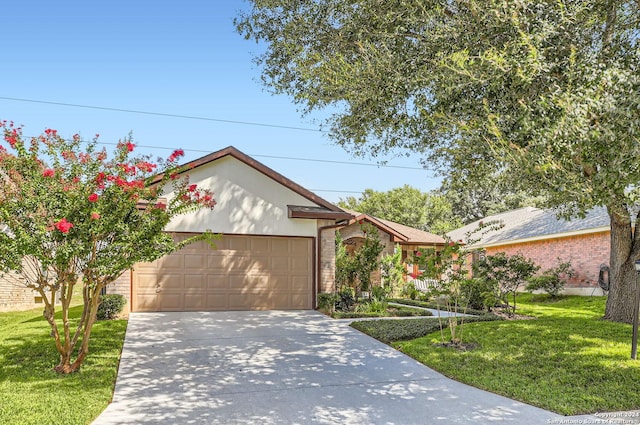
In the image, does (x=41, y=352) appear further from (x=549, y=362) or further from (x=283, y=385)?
(x=549, y=362)

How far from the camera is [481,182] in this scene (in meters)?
10.5

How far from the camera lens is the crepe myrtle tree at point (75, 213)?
696 cm

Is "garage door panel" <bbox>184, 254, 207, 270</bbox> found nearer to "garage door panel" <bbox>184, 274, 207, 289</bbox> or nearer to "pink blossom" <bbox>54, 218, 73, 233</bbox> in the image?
"garage door panel" <bbox>184, 274, 207, 289</bbox>

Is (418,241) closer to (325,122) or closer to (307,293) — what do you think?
(307,293)

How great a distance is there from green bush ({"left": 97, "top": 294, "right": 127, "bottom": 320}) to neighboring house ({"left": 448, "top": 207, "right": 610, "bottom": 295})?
478 inches

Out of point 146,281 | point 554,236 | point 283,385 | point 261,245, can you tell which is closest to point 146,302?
point 146,281

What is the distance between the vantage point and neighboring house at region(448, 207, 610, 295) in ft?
63.5

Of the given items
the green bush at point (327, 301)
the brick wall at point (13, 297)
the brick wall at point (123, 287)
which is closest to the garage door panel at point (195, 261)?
the brick wall at point (123, 287)

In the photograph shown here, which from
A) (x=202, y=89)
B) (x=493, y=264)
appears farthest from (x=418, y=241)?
(x=202, y=89)

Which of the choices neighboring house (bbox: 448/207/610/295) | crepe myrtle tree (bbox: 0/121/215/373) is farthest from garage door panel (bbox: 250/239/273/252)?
neighboring house (bbox: 448/207/610/295)

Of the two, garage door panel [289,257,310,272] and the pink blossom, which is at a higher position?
the pink blossom

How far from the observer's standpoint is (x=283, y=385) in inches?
275

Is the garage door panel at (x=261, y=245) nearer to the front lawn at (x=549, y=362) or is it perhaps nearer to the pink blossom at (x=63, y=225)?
the front lawn at (x=549, y=362)

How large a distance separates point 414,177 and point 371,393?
33.4 meters
